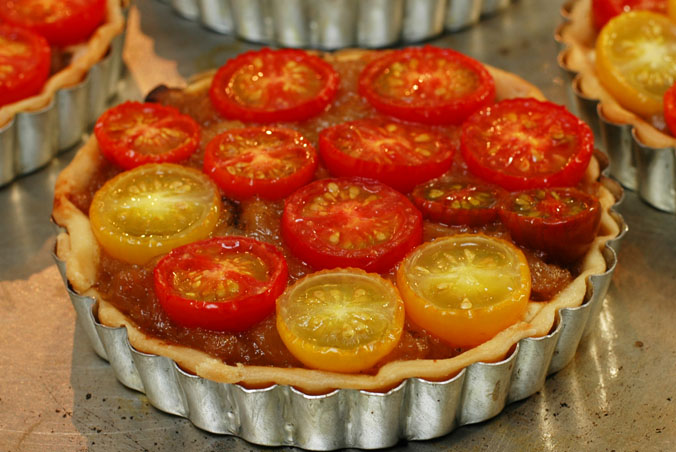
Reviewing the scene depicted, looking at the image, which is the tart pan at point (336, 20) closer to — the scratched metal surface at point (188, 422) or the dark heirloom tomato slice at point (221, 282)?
the scratched metal surface at point (188, 422)

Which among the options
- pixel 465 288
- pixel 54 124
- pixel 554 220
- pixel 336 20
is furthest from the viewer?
pixel 336 20

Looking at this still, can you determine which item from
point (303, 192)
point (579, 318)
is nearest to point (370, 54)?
point (303, 192)

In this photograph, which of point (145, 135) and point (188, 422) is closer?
point (188, 422)

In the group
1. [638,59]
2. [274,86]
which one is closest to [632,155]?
[638,59]

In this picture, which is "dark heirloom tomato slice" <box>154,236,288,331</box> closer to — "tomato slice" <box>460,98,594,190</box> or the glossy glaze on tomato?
the glossy glaze on tomato

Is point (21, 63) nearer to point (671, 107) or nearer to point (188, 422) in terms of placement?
point (188, 422)

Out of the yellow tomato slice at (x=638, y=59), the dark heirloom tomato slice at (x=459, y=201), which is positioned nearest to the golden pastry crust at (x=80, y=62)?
the dark heirloom tomato slice at (x=459, y=201)
